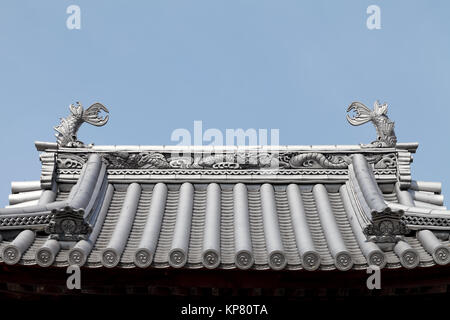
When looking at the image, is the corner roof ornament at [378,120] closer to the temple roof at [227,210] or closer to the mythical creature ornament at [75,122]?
the temple roof at [227,210]

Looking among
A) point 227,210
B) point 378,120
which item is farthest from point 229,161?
point 378,120

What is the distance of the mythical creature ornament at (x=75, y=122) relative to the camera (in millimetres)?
11281

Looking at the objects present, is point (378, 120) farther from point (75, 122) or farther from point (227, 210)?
point (75, 122)

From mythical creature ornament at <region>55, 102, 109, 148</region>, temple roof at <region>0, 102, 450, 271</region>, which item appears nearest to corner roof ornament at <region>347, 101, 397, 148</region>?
temple roof at <region>0, 102, 450, 271</region>

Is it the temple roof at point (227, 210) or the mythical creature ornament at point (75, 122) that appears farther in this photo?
the mythical creature ornament at point (75, 122)

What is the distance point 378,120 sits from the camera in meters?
11.4

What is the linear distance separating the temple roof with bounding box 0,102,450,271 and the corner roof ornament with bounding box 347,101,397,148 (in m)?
0.06

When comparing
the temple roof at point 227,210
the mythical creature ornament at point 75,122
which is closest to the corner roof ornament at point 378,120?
the temple roof at point 227,210

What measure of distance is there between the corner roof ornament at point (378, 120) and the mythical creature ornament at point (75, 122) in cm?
318

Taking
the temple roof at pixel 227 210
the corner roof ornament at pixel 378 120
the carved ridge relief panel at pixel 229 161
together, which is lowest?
the temple roof at pixel 227 210

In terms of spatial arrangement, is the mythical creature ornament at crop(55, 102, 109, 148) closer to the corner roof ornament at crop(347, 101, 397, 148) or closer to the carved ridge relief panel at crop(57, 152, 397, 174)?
the carved ridge relief panel at crop(57, 152, 397, 174)
